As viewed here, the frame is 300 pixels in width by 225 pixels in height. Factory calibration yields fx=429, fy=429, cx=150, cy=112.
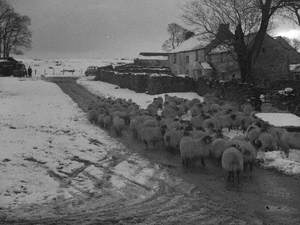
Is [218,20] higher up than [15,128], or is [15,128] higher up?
[218,20]

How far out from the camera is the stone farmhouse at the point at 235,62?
145 feet

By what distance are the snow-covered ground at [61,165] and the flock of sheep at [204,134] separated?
102cm

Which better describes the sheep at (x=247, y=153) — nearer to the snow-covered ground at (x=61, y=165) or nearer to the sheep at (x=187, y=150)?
the sheep at (x=187, y=150)

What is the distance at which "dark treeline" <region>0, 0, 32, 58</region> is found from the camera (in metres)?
72.7

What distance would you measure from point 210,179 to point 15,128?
9.00 m

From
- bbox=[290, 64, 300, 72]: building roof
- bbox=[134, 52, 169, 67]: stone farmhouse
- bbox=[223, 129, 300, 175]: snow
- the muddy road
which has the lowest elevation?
the muddy road

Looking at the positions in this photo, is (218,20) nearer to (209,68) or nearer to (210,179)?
(209,68)

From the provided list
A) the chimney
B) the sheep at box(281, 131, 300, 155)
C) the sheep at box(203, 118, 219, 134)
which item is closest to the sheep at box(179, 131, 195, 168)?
the sheep at box(281, 131, 300, 155)

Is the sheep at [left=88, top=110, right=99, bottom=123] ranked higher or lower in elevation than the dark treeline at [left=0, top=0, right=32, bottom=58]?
lower

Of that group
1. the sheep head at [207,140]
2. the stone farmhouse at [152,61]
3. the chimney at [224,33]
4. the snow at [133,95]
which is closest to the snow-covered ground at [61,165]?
the sheep head at [207,140]

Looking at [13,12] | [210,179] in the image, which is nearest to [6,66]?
[13,12]

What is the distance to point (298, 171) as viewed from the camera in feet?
37.6

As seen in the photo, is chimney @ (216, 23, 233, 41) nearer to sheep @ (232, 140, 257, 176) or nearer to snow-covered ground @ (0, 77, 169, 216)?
snow-covered ground @ (0, 77, 169, 216)

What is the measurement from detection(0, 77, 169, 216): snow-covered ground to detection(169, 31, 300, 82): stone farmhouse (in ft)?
81.6
